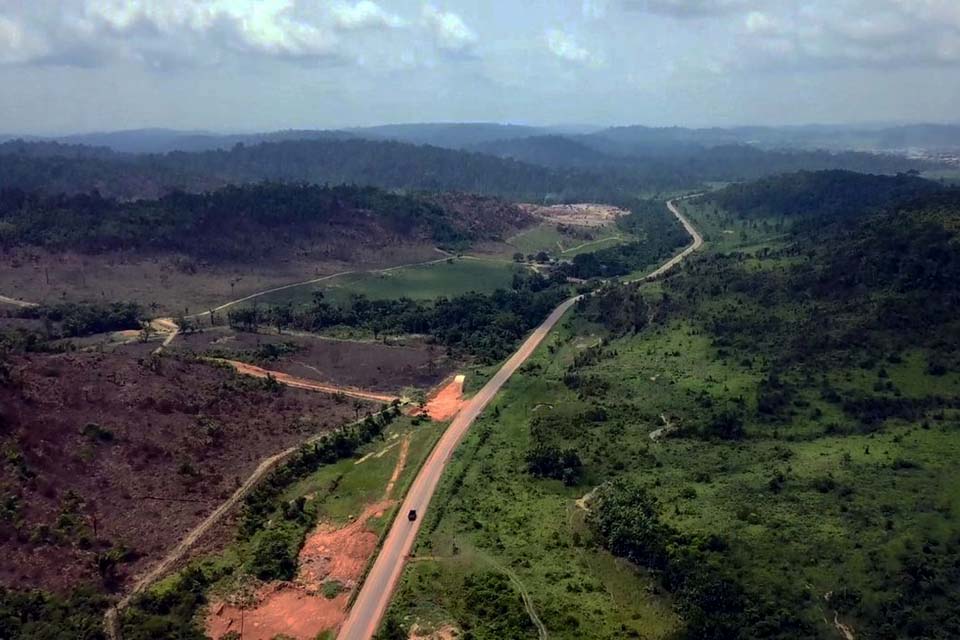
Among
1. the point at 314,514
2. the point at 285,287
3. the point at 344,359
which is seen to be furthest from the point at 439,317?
the point at 314,514

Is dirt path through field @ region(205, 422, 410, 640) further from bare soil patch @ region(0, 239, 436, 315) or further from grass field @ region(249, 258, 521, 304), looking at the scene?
grass field @ region(249, 258, 521, 304)

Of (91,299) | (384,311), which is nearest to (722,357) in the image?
(384,311)

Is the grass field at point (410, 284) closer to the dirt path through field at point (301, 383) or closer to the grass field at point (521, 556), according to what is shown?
the dirt path through field at point (301, 383)

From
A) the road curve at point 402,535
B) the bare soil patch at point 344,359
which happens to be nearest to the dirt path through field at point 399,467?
the road curve at point 402,535

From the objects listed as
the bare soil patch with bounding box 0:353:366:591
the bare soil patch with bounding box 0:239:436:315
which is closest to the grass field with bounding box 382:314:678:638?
the bare soil patch with bounding box 0:353:366:591

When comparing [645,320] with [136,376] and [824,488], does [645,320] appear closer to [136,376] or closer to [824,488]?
[824,488]
